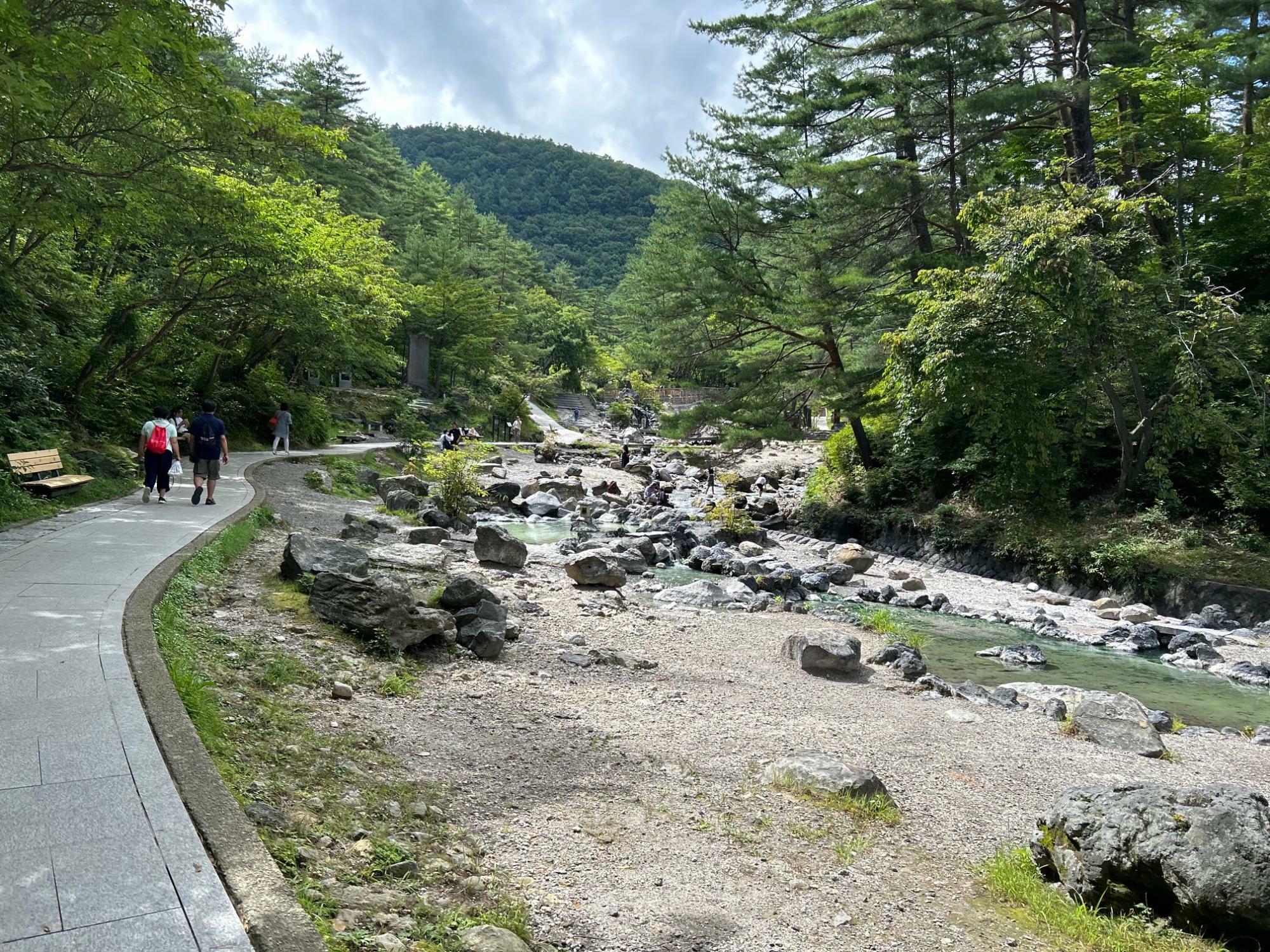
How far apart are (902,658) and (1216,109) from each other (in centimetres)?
2174

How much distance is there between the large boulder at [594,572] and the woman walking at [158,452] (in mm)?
6871

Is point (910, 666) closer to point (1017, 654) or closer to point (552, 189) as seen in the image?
point (1017, 654)

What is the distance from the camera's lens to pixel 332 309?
1977cm

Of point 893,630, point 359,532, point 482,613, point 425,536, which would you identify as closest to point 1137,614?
point 893,630

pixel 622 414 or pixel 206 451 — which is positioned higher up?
pixel 622 414

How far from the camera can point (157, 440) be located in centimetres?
1194

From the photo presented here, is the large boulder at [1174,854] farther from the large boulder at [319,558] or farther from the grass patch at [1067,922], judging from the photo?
the large boulder at [319,558]

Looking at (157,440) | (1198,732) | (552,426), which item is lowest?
(1198,732)

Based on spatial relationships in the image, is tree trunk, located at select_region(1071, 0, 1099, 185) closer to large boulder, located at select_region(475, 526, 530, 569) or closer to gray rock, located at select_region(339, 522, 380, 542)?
large boulder, located at select_region(475, 526, 530, 569)

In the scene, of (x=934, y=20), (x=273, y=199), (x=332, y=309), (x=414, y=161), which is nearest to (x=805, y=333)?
(x=934, y=20)

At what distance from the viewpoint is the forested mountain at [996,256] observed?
1458 cm

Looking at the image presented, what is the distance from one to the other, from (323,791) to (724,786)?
2.81m

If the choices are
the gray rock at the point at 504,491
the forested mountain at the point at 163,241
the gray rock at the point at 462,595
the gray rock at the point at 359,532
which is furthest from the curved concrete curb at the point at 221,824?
the gray rock at the point at 504,491

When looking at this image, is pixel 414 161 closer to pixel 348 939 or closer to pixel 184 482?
pixel 184 482
